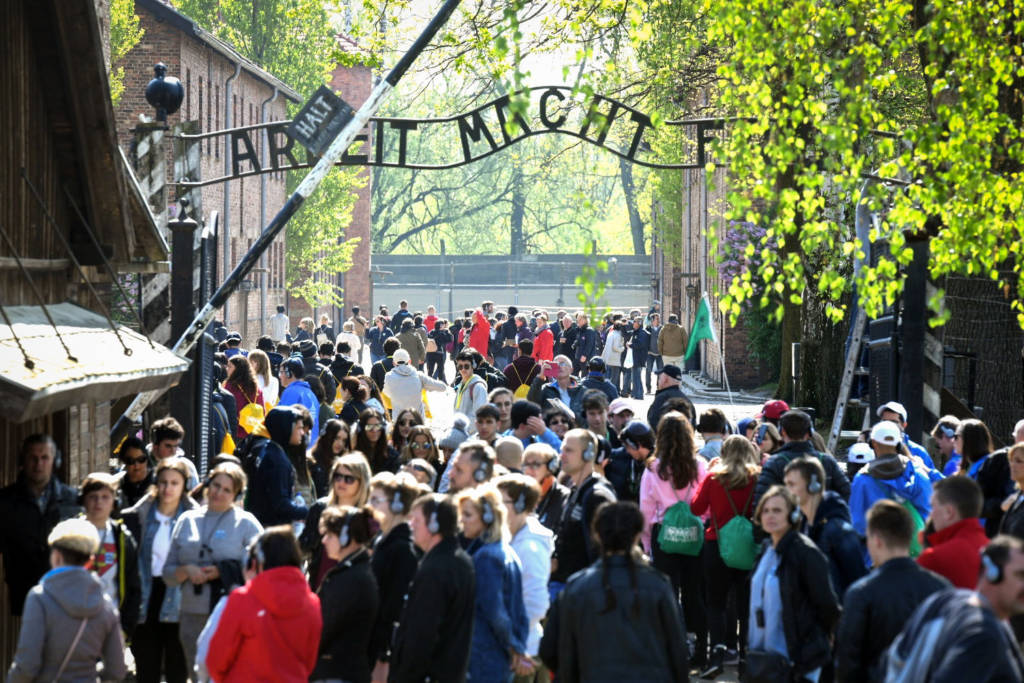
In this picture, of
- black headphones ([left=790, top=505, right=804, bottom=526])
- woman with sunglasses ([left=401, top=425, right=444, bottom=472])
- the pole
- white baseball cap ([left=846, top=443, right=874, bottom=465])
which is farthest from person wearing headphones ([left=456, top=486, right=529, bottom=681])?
the pole

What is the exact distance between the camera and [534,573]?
8688 millimetres

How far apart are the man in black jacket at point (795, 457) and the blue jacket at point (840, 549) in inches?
50.5

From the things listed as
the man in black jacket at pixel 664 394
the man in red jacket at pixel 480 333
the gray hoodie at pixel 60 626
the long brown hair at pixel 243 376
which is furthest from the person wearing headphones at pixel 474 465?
the man in red jacket at pixel 480 333

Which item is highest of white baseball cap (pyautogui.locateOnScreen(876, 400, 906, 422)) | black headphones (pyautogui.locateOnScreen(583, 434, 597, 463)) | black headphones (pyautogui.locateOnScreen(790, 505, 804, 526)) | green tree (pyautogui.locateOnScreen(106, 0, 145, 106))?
green tree (pyautogui.locateOnScreen(106, 0, 145, 106))

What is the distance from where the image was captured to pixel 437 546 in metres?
7.72

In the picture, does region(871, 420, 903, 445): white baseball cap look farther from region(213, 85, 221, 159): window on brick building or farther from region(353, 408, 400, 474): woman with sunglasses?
region(213, 85, 221, 159): window on brick building

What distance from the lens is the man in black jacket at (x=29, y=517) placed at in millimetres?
9125

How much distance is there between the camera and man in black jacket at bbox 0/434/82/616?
912cm

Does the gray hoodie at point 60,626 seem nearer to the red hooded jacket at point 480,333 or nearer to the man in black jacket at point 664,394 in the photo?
the man in black jacket at point 664,394

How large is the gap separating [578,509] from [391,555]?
5.91 ft

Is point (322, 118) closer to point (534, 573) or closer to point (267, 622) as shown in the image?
point (534, 573)

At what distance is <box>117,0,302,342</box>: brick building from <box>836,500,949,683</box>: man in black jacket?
104 feet

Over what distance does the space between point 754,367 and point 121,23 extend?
17.2 m

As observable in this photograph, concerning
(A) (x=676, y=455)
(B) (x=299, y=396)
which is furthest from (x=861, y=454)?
(B) (x=299, y=396)
